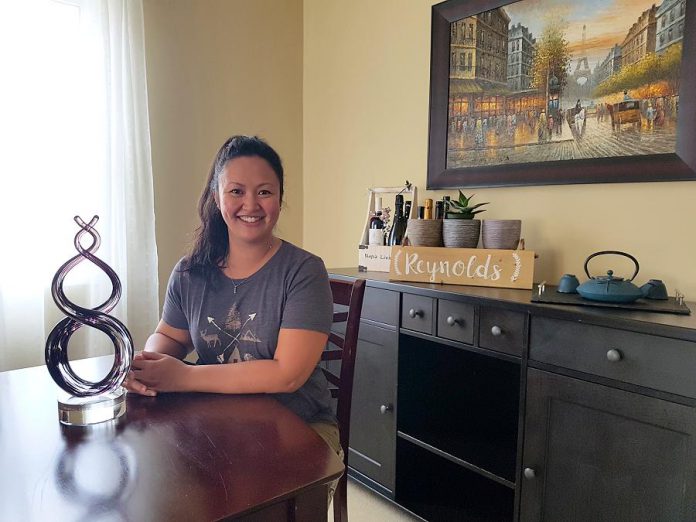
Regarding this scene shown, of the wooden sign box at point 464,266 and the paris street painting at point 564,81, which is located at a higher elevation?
the paris street painting at point 564,81

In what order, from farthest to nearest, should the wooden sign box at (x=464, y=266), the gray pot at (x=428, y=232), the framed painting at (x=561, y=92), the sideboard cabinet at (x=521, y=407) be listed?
1. the gray pot at (x=428, y=232)
2. the wooden sign box at (x=464, y=266)
3. the framed painting at (x=561, y=92)
4. the sideboard cabinet at (x=521, y=407)

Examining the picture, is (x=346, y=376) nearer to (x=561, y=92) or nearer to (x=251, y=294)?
(x=251, y=294)

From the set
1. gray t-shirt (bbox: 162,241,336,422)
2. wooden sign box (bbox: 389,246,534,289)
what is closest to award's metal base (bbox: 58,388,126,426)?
gray t-shirt (bbox: 162,241,336,422)

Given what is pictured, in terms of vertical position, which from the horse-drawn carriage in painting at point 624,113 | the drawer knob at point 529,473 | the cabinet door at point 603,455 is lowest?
the drawer knob at point 529,473

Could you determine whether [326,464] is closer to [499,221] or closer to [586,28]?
[499,221]

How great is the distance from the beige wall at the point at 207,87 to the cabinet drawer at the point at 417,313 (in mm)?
1460

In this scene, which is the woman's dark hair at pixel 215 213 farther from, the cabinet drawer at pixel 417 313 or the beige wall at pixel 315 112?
the beige wall at pixel 315 112

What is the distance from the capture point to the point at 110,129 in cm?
243

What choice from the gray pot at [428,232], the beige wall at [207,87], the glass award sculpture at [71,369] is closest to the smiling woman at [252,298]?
the glass award sculpture at [71,369]

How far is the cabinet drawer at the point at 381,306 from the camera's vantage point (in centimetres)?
203

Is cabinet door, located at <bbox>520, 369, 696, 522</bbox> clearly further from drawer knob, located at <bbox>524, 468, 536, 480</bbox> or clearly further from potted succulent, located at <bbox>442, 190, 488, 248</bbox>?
potted succulent, located at <bbox>442, 190, 488, 248</bbox>

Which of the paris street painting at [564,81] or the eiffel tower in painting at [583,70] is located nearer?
the paris street painting at [564,81]

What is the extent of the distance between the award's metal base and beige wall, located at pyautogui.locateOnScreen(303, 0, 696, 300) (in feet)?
5.59

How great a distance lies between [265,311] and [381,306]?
0.85 m
